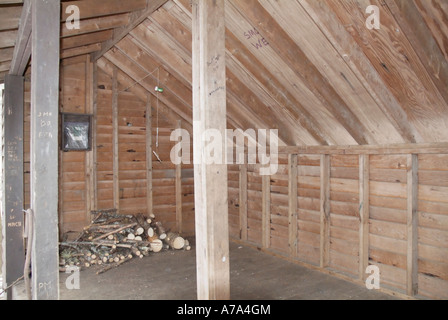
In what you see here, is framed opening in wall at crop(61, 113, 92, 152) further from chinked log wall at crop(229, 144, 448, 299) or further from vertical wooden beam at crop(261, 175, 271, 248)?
vertical wooden beam at crop(261, 175, 271, 248)

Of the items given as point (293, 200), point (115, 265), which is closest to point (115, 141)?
point (115, 265)

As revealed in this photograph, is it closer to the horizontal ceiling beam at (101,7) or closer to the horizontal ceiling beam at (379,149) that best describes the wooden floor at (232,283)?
the horizontal ceiling beam at (379,149)

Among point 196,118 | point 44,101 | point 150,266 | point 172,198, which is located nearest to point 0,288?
point 150,266

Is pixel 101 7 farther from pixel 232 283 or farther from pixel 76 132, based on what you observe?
pixel 232 283

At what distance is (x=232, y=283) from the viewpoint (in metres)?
4.21

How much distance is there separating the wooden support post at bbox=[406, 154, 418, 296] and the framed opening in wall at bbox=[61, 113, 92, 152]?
4846 mm

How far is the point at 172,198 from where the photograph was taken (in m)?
6.62

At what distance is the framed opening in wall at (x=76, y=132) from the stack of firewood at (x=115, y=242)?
118cm

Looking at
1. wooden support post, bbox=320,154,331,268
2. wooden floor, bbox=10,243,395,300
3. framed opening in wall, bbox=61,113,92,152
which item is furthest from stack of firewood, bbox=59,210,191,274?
wooden support post, bbox=320,154,331,268

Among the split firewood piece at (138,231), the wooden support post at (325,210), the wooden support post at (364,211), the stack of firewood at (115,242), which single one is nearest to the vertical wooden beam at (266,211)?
the wooden support post at (325,210)

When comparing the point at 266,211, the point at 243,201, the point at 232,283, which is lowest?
the point at 232,283

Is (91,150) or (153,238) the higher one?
(91,150)

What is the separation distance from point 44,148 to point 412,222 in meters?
3.56

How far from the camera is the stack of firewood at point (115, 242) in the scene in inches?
196
